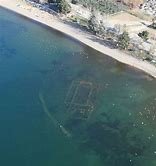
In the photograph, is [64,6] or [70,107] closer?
[70,107]

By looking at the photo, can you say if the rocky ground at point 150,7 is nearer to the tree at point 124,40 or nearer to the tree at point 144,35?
the tree at point 144,35

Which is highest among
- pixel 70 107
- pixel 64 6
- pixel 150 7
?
pixel 150 7

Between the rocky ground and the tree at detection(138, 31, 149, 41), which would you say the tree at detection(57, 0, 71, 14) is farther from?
the tree at detection(138, 31, 149, 41)

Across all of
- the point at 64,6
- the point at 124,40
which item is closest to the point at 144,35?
the point at 124,40

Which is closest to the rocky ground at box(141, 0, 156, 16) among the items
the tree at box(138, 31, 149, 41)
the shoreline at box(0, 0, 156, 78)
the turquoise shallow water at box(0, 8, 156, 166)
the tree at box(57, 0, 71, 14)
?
the tree at box(138, 31, 149, 41)

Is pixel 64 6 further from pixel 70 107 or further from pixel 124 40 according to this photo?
pixel 70 107

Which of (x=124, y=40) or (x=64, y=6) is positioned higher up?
(x=64, y=6)

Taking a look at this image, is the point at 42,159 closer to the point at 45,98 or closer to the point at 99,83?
the point at 45,98
